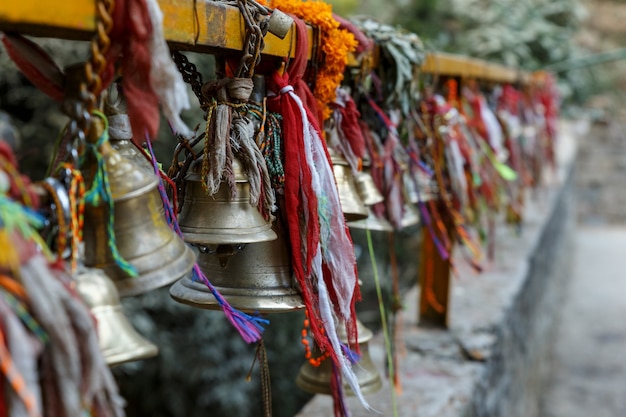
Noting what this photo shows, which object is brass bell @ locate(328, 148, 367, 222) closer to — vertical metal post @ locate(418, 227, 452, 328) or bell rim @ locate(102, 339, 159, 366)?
bell rim @ locate(102, 339, 159, 366)

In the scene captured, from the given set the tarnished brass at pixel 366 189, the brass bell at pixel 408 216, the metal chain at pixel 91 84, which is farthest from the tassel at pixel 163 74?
the brass bell at pixel 408 216

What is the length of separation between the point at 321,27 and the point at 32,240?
2.90ft

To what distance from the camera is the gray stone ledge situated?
2.51 meters

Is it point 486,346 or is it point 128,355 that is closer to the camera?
point 128,355

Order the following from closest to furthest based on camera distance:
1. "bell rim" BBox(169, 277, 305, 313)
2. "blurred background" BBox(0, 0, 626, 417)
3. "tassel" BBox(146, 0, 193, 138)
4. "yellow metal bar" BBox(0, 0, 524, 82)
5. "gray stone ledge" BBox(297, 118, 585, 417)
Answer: "yellow metal bar" BBox(0, 0, 524, 82) < "tassel" BBox(146, 0, 193, 138) < "bell rim" BBox(169, 277, 305, 313) < "gray stone ledge" BBox(297, 118, 585, 417) < "blurred background" BBox(0, 0, 626, 417)

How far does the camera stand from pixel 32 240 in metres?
0.70

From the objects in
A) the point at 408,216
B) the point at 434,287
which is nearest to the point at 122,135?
the point at 408,216

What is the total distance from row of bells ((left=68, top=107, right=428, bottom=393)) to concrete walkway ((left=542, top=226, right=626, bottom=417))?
374 centimetres

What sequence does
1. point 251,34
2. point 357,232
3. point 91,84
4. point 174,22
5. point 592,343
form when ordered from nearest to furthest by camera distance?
point 91,84 < point 174,22 < point 251,34 < point 357,232 < point 592,343

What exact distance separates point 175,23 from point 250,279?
0.52 metres

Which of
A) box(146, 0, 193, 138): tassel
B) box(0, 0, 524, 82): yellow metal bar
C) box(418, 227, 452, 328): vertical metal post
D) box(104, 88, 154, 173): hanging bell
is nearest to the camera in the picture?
box(0, 0, 524, 82): yellow metal bar

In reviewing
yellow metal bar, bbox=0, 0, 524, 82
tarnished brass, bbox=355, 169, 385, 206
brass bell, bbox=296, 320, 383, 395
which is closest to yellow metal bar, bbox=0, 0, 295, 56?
yellow metal bar, bbox=0, 0, 524, 82

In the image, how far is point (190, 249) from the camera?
986 mm

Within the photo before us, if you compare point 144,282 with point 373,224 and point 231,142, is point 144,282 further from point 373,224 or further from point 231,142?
point 373,224
